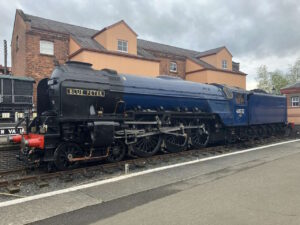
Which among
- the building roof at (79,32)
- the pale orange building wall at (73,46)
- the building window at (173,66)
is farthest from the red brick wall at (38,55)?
the building window at (173,66)

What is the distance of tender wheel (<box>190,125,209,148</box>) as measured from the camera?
1147cm

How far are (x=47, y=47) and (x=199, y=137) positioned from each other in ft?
52.3

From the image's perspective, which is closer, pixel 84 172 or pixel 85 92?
pixel 84 172

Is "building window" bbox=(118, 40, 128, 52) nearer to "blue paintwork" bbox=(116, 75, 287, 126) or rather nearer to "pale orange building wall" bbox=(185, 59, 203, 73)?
"pale orange building wall" bbox=(185, 59, 203, 73)

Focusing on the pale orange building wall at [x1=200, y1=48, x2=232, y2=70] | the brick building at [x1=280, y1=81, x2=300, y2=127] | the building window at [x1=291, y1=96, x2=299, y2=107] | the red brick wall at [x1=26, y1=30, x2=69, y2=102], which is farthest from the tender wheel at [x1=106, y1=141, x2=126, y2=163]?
the pale orange building wall at [x1=200, y1=48, x2=232, y2=70]

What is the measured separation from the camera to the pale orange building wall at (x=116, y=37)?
21906 mm

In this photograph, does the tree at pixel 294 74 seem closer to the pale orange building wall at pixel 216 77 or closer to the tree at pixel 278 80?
the tree at pixel 278 80

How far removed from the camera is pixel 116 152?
855cm

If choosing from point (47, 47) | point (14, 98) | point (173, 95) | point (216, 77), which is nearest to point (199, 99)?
point (173, 95)

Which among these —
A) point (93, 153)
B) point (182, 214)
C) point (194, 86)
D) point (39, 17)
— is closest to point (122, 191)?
point (182, 214)

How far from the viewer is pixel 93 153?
8141 millimetres

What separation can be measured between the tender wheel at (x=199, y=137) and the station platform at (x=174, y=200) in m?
3.76

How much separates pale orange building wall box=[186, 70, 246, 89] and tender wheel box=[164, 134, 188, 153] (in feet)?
62.6

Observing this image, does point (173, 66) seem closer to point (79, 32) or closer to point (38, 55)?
point (79, 32)
